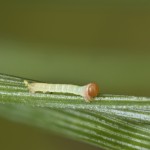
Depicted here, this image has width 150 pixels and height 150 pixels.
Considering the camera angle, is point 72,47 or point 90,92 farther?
point 72,47

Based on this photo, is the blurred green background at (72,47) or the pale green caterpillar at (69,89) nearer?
the pale green caterpillar at (69,89)

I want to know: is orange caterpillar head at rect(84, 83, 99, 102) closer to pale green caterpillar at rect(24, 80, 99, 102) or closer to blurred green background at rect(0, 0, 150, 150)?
pale green caterpillar at rect(24, 80, 99, 102)

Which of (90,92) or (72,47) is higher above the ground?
(72,47)

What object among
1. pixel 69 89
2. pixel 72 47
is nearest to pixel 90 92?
pixel 69 89

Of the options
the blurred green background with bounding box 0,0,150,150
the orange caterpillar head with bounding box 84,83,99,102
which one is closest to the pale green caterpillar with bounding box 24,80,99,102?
the orange caterpillar head with bounding box 84,83,99,102

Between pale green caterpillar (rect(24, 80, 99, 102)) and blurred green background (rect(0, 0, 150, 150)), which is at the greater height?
blurred green background (rect(0, 0, 150, 150))

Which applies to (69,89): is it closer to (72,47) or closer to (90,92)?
(90,92)

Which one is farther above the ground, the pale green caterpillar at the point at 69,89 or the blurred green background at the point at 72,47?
the blurred green background at the point at 72,47

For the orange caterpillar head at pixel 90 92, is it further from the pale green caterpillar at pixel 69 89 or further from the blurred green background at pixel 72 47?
the blurred green background at pixel 72 47

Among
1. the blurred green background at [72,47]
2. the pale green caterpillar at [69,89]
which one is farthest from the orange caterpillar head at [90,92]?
the blurred green background at [72,47]
